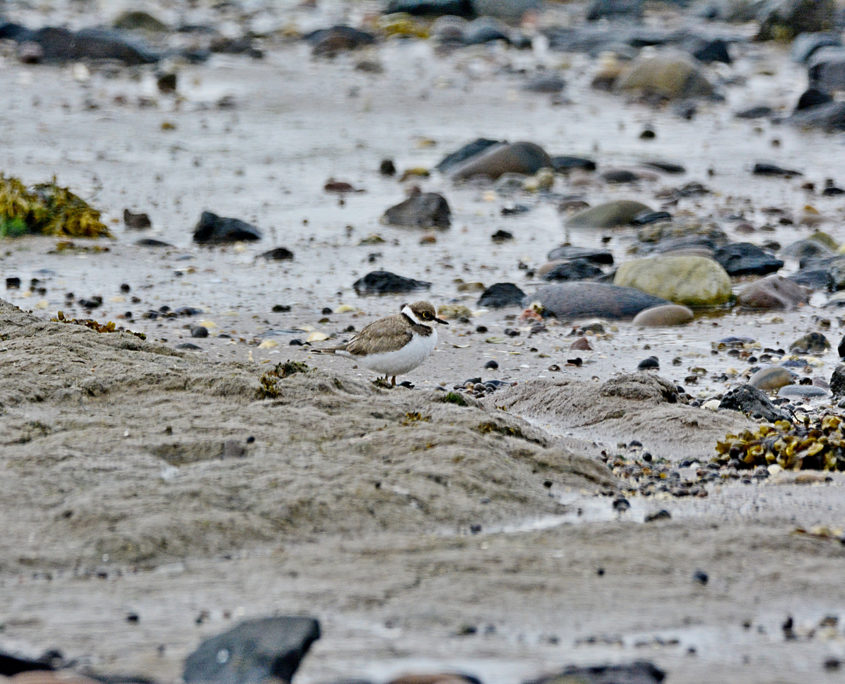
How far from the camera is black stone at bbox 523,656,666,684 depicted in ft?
9.43

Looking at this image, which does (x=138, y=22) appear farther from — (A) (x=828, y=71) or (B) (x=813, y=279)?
(B) (x=813, y=279)

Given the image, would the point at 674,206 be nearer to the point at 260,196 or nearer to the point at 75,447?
the point at 260,196

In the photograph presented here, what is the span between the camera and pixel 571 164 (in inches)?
476

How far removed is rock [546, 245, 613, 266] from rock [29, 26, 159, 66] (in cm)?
1012

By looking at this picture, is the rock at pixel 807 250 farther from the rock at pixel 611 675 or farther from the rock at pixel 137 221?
the rock at pixel 611 675

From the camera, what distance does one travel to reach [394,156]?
41.5ft

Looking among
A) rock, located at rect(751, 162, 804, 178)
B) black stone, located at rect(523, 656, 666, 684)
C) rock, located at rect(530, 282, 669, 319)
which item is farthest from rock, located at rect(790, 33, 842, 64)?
black stone, located at rect(523, 656, 666, 684)

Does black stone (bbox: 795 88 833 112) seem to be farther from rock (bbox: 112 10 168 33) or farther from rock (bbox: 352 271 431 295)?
rock (bbox: 112 10 168 33)

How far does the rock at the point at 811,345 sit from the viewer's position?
7.02 meters

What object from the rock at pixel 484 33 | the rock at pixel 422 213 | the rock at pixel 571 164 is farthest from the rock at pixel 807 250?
the rock at pixel 484 33

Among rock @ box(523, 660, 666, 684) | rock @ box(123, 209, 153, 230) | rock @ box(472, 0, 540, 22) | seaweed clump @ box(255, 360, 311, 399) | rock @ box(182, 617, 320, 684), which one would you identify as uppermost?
rock @ box(472, 0, 540, 22)

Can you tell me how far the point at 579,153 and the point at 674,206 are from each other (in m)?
2.44

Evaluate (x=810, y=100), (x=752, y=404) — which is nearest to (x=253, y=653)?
(x=752, y=404)

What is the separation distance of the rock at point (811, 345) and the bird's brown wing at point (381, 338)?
239cm
